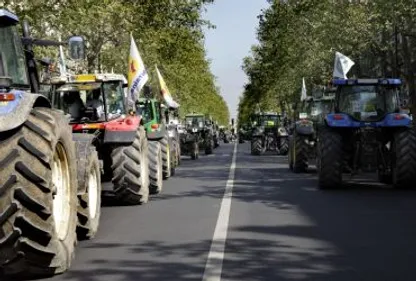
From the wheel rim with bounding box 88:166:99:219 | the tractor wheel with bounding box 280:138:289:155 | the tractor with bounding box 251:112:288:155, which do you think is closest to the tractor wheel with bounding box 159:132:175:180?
the wheel rim with bounding box 88:166:99:219

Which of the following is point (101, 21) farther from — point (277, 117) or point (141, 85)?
point (277, 117)

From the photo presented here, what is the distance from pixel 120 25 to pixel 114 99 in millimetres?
13536

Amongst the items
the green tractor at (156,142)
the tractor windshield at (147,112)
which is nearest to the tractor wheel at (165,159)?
the green tractor at (156,142)

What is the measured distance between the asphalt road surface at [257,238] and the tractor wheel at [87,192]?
0.20m

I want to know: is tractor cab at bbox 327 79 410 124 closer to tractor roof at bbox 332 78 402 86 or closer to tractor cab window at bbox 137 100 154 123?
tractor roof at bbox 332 78 402 86

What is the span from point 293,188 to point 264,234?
6.27m

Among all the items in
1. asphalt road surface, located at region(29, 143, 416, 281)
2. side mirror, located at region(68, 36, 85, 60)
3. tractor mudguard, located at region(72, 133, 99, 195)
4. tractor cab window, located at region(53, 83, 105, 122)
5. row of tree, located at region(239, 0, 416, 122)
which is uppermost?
row of tree, located at region(239, 0, 416, 122)

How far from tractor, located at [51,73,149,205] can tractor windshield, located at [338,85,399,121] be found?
4.95 metres

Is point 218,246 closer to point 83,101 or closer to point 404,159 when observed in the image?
point 83,101

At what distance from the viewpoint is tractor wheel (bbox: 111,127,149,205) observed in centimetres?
1146

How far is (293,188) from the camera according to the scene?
15062mm

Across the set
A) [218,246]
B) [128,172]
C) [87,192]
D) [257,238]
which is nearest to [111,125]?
[128,172]

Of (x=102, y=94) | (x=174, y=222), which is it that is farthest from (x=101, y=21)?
(x=174, y=222)

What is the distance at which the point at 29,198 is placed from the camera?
230 inches
